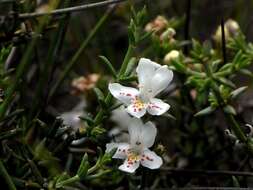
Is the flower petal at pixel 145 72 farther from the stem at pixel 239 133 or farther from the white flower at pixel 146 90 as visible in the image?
the stem at pixel 239 133

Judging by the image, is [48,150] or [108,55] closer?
[48,150]

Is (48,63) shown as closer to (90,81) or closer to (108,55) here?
(90,81)

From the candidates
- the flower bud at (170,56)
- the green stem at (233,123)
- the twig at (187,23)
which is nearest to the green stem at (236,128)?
the green stem at (233,123)

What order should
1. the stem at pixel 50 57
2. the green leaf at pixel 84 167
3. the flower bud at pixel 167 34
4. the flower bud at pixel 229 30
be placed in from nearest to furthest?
the green leaf at pixel 84 167, the stem at pixel 50 57, the flower bud at pixel 167 34, the flower bud at pixel 229 30

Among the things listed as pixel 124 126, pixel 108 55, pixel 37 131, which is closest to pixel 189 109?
pixel 124 126

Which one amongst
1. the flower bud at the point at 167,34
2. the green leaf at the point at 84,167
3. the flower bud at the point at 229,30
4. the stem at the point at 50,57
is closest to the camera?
the green leaf at the point at 84,167

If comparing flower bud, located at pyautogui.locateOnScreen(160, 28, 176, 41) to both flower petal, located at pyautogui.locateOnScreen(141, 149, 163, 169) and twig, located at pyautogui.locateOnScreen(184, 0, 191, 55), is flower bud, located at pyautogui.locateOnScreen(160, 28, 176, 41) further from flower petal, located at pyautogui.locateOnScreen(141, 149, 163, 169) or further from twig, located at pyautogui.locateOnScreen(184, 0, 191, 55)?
flower petal, located at pyautogui.locateOnScreen(141, 149, 163, 169)
